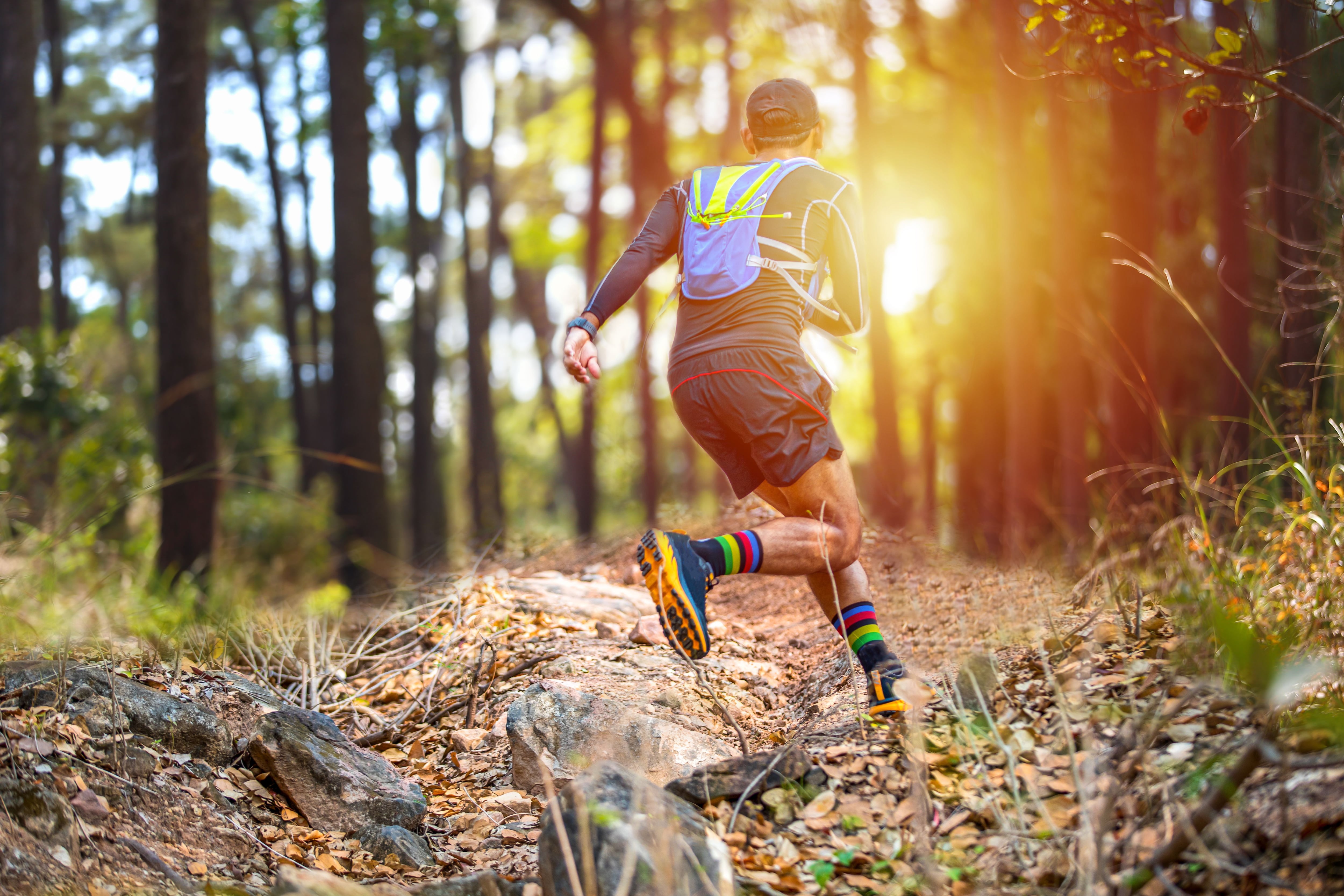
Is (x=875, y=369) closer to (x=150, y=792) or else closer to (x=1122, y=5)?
(x=1122, y=5)

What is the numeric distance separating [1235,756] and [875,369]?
1193 centimetres

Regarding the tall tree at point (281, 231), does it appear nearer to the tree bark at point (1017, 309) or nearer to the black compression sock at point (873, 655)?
the tree bark at point (1017, 309)

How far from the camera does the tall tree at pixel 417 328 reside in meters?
19.9

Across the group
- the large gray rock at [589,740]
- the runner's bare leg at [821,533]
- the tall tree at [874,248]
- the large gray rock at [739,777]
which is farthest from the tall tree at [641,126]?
the large gray rock at [739,777]

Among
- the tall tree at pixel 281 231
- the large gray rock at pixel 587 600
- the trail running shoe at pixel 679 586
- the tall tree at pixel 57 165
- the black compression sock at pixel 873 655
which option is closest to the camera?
the trail running shoe at pixel 679 586

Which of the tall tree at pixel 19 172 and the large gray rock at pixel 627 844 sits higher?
the tall tree at pixel 19 172

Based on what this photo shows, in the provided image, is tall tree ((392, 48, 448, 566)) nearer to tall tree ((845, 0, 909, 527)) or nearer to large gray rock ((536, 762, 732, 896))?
tall tree ((845, 0, 909, 527))

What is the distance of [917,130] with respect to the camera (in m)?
17.1

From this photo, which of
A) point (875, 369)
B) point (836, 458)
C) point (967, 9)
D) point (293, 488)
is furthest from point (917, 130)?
point (293, 488)

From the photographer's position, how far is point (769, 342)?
3.35 m

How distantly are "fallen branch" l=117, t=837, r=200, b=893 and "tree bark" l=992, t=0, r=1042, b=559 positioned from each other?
28.5 ft

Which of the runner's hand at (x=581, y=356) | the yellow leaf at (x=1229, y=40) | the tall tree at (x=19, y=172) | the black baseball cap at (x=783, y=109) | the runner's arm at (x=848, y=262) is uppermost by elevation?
the tall tree at (x=19, y=172)

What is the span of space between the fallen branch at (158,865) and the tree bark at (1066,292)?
8.60 meters

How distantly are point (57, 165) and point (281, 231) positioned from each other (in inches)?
218
